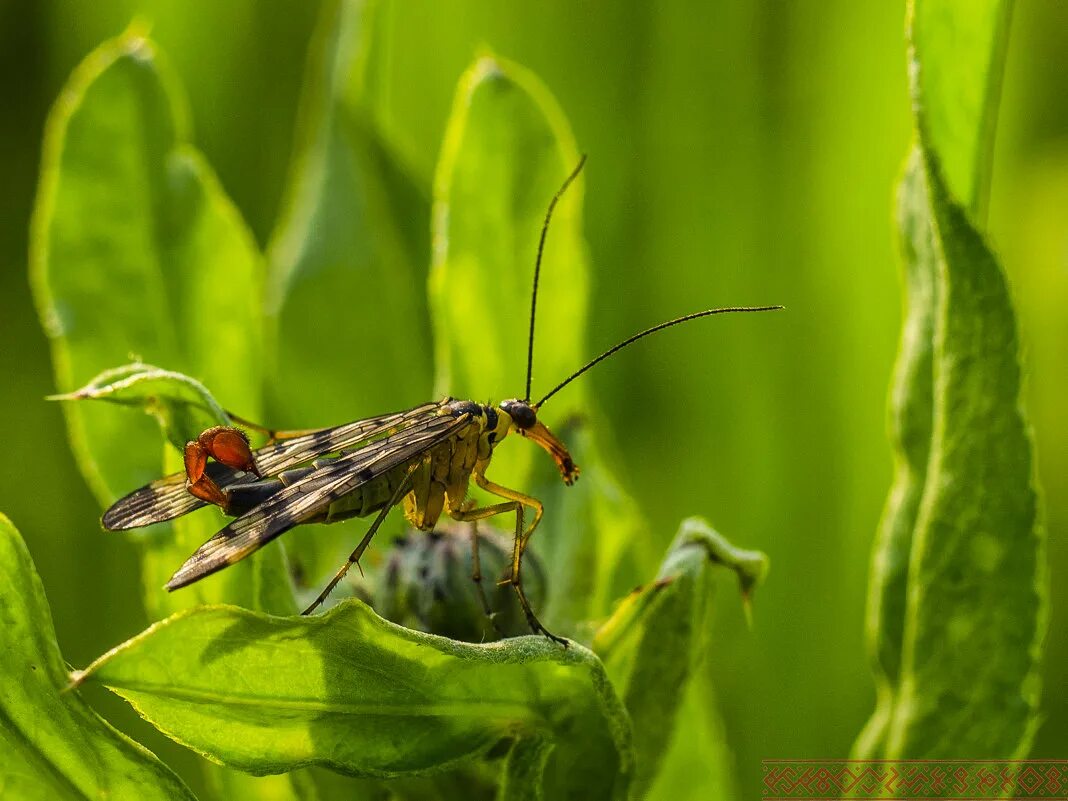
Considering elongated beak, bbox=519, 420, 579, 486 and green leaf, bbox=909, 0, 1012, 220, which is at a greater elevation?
green leaf, bbox=909, 0, 1012, 220

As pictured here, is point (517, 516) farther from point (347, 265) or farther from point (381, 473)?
point (347, 265)

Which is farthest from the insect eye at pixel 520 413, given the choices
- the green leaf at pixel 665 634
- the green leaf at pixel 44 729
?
the green leaf at pixel 44 729

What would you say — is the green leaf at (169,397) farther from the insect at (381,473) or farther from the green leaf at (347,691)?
the green leaf at (347,691)

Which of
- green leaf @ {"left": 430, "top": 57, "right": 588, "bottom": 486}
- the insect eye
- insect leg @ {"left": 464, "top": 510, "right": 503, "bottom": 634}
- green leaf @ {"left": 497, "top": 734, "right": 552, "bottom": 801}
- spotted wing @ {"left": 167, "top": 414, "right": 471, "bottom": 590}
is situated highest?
green leaf @ {"left": 430, "top": 57, "right": 588, "bottom": 486}

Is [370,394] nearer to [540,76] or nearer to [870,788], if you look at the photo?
[870,788]

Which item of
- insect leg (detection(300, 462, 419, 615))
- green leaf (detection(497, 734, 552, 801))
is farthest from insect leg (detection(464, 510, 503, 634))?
green leaf (detection(497, 734, 552, 801))

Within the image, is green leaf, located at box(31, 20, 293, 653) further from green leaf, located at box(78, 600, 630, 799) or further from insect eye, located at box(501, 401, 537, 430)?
green leaf, located at box(78, 600, 630, 799)

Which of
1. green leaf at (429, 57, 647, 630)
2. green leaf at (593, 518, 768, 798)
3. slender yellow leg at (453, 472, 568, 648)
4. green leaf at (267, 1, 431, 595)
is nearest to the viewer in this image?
green leaf at (593, 518, 768, 798)

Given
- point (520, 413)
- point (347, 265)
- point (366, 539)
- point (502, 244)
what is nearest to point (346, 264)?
point (347, 265)
